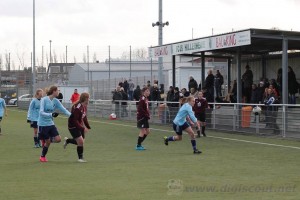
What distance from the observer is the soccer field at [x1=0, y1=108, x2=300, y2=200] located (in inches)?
377

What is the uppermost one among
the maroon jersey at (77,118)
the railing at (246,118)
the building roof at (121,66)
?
the building roof at (121,66)

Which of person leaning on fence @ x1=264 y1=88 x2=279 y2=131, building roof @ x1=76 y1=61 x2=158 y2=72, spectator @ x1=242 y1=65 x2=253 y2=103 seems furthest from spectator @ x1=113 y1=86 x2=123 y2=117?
building roof @ x1=76 y1=61 x2=158 y2=72

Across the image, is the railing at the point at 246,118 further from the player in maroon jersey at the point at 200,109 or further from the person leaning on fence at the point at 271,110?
the player in maroon jersey at the point at 200,109

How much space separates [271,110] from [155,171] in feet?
35.0

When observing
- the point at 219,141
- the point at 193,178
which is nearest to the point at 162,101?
the point at 219,141

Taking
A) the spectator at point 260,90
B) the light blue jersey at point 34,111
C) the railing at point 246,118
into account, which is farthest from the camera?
the spectator at point 260,90

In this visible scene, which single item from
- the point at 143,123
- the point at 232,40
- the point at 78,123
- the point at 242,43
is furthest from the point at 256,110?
the point at 78,123

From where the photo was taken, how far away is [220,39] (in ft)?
80.4

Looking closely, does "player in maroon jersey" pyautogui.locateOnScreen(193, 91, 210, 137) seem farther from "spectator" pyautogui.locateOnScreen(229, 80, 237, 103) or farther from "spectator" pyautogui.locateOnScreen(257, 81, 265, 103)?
"spectator" pyautogui.locateOnScreen(229, 80, 237, 103)

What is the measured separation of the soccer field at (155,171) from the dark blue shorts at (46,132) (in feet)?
2.08

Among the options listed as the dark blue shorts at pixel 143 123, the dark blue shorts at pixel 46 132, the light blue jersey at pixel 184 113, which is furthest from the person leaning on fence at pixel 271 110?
the dark blue shorts at pixel 46 132

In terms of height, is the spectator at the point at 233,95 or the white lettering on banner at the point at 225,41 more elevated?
the white lettering on banner at the point at 225,41

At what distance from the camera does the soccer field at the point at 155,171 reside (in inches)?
377

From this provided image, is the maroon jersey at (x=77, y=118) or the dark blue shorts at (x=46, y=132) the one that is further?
the dark blue shorts at (x=46, y=132)
